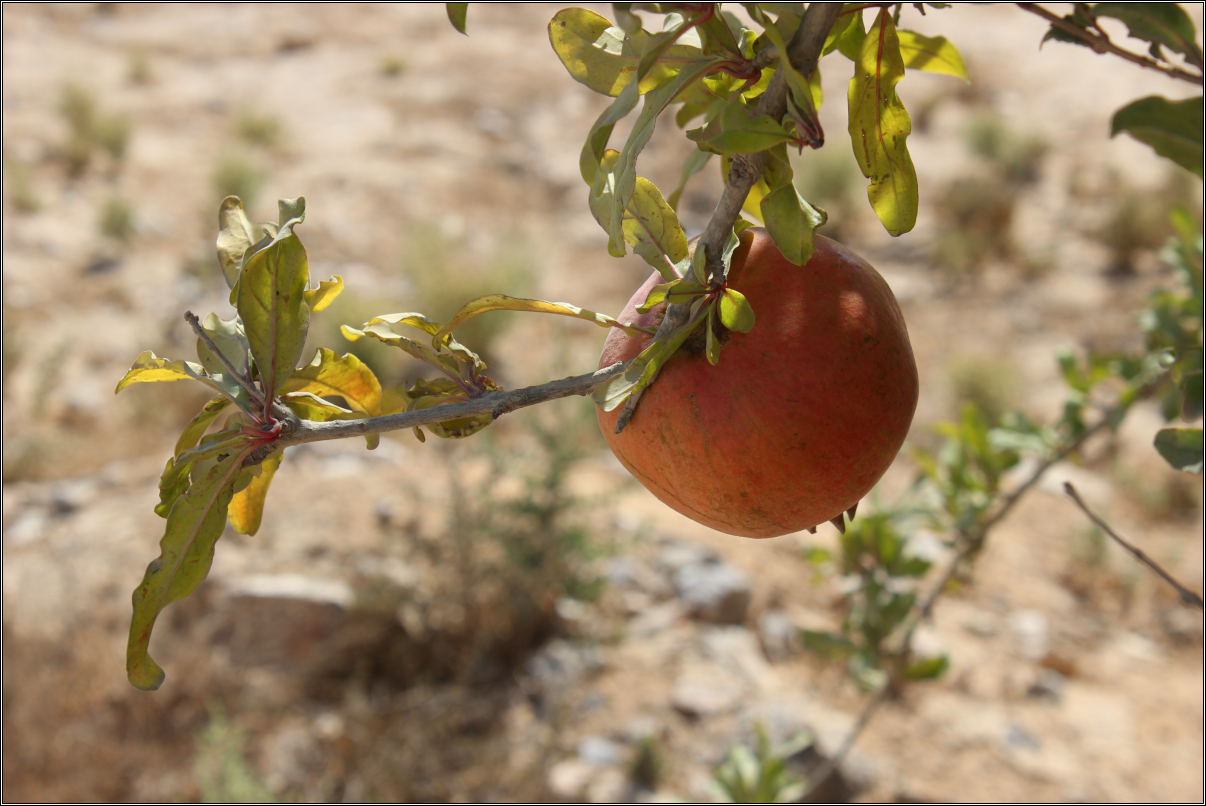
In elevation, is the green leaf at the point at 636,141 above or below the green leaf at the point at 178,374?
above

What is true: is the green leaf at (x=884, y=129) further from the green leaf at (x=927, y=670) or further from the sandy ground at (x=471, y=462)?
the sandy ground at (x=471, y=462)

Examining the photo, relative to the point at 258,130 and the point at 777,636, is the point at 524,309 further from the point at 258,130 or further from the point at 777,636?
the point at 258,130

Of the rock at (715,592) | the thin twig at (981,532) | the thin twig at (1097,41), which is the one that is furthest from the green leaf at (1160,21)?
the rock at (715,592)

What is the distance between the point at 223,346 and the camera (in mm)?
611

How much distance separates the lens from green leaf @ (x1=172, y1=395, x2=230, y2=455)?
0.62m

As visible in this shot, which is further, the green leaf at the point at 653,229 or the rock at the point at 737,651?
the rock at the point at 737,651

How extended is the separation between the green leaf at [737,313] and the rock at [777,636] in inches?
109

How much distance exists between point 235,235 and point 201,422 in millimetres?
146

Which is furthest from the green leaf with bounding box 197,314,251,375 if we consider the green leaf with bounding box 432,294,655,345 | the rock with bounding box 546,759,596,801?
the rock with bounding box 546,759,596,801

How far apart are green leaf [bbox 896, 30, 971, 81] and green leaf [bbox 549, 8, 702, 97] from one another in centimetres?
24

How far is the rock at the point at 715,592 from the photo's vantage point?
315 centimetres

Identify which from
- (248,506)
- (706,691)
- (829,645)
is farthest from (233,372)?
(706,691)

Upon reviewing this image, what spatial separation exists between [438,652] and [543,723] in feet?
1.56

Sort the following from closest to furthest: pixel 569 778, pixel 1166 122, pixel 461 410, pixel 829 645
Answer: pixel 1166 122 → pixel 461 410 → pixel 829 645 → pixel 569 778
